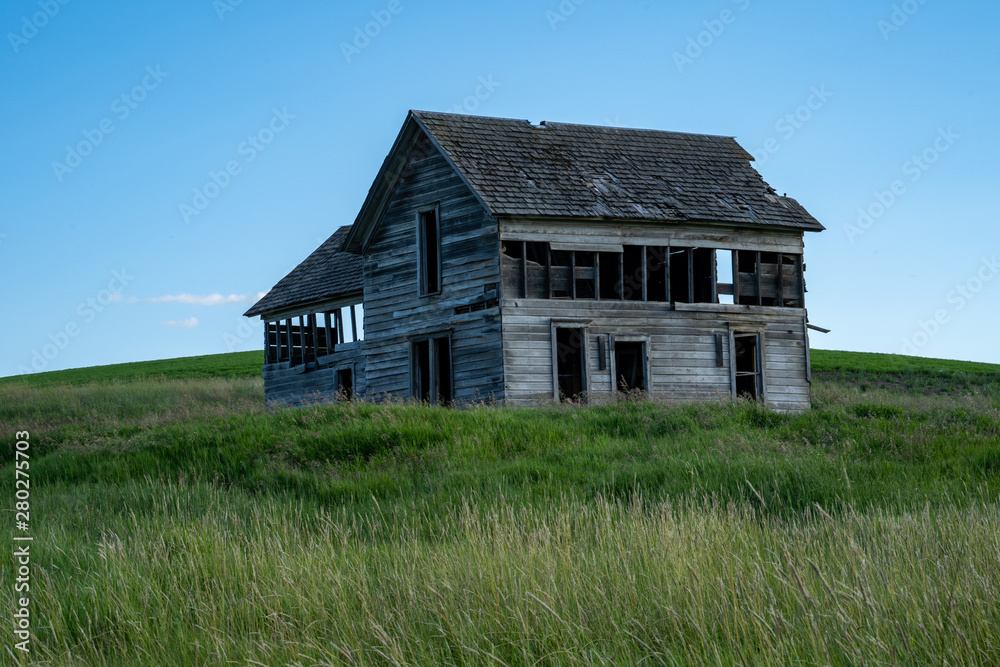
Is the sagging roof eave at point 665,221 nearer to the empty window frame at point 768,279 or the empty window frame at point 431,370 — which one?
the empty window frame at point 768,279

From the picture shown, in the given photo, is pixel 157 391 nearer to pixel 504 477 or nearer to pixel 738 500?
pixel 504 477

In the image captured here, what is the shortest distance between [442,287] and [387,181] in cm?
340

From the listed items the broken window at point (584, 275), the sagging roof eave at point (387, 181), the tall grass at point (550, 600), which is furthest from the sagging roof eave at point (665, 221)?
the tall grass at point (550, 600)

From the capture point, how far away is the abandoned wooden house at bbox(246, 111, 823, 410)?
21281mm

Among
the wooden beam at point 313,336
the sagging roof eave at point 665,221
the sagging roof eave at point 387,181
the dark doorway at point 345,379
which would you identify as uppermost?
the sagging roof eave at point 387,181

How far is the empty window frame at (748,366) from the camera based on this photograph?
75.9 ft

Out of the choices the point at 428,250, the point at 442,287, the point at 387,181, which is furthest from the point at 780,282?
the point at 387,181

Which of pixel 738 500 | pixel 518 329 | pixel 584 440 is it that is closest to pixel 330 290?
pixel 518 329

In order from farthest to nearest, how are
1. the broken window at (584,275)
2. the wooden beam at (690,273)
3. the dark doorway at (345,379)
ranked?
the dark doorway at (345,379), the wooden beam at (690,273), the broken window at (584,275)

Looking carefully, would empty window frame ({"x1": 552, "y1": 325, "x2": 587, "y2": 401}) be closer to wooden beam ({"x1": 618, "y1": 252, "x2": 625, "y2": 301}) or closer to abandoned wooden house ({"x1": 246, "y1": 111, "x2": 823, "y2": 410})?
abandoned wooden house ({"x1": 246, "y1": 111, "x2": 823, "y2": 410})

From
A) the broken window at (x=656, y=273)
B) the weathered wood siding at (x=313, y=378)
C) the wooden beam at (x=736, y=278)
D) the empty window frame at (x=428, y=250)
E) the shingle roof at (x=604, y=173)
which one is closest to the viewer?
the shingle roof at (x=604, y=173)

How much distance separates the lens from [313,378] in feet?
95.3

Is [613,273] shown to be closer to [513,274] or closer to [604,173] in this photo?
[604,173]

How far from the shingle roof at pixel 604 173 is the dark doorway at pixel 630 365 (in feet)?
10.2
